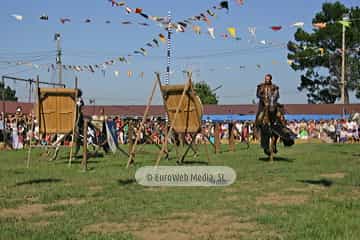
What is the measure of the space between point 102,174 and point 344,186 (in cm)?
468

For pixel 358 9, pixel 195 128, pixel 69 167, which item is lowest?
pixel 69 167

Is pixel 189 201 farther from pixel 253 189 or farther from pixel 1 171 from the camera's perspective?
pixel 1 171

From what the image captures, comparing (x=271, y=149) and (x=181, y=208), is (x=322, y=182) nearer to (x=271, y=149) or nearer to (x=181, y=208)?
(x=181, y=208)

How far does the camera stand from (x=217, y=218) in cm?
607

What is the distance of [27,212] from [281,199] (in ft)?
10.8

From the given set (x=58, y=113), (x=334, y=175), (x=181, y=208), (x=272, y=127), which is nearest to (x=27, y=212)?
(x=181, y=208)

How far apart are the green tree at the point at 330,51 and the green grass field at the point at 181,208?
4091 cm

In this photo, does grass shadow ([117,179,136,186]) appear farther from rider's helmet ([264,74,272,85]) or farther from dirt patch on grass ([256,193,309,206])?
rider's helmet ([264,74,272,85])

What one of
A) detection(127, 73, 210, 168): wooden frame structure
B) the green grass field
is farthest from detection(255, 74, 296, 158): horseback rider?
the green grass field

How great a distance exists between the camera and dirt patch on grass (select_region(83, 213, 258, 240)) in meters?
5.23

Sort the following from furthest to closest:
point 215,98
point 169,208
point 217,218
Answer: point 215,98 < point 169,208 < point 217,218

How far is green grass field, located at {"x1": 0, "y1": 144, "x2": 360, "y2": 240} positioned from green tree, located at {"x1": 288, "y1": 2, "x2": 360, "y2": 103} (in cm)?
4091

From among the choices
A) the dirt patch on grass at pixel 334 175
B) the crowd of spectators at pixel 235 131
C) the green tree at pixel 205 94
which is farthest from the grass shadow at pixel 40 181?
the green tree at pixel 205 94

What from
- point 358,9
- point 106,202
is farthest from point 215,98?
point 106,202
